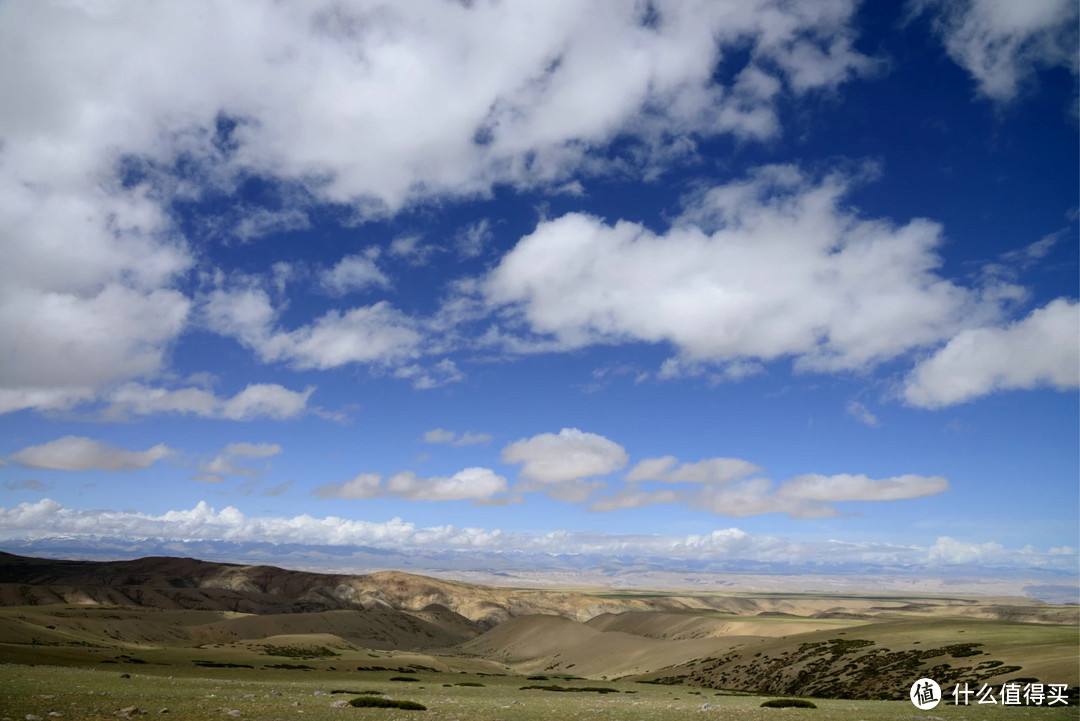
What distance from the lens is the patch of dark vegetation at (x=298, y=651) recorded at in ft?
278

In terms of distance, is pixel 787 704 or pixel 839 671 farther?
pixel 839 671

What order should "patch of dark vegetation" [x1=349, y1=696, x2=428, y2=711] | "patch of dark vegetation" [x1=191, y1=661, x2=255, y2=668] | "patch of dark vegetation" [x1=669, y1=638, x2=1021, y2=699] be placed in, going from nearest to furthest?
"patch of dark vegetation" [x1=349, y1=696, x2=428, y2=711]
"patch of dark vegetation" [x1=669, y1=638, x2=1021, y2=699]
"patch of dark vegetation" [x1=191, y1=661, x2=255, y2=668]


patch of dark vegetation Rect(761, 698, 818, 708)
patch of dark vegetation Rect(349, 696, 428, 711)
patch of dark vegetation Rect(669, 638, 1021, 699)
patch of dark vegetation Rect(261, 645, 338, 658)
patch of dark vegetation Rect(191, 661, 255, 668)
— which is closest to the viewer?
patch of dark vegetation Rect(349, 696, 428, 711)

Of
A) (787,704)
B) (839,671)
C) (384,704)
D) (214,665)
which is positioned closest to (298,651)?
(214,665)

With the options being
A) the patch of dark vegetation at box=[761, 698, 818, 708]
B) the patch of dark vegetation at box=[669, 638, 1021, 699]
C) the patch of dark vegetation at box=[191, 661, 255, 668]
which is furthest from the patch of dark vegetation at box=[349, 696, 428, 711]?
the patch of dark vegetation at box=[191, 661, 255, 668]

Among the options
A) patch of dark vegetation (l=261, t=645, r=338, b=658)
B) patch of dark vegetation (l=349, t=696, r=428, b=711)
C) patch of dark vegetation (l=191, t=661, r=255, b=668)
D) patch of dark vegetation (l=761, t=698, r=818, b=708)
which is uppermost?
patch of dark vegetation (l=349, t=696, r=428, b=711)

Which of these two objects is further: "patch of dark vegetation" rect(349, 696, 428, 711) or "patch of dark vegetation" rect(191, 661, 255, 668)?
"patch of dark vegetation" rect(191, 661, 255, 668)

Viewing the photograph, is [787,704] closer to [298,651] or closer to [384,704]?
[384,704]

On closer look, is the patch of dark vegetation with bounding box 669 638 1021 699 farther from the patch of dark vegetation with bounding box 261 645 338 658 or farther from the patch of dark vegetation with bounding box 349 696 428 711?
the patch of dark vegetation with bounding box 261 645 338 658

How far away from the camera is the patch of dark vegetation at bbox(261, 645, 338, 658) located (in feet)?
278

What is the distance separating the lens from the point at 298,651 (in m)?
88.8

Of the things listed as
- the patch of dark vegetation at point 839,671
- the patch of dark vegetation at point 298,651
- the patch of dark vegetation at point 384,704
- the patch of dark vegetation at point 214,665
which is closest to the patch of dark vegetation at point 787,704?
the patch of dark vegetation at point 839,671

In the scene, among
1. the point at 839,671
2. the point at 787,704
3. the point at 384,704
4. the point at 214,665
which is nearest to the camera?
the point at 384,704

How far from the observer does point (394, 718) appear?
21.7 metres
